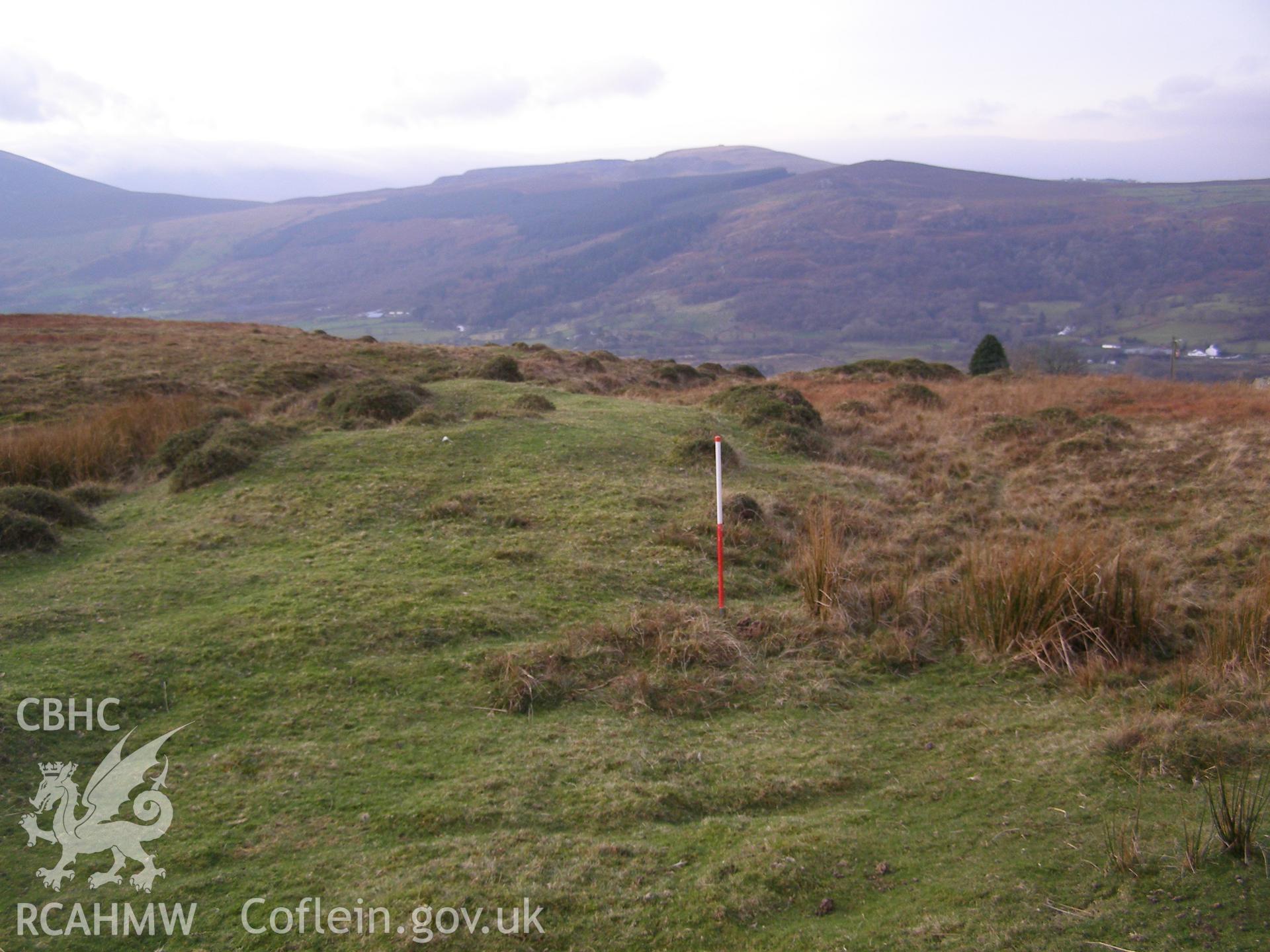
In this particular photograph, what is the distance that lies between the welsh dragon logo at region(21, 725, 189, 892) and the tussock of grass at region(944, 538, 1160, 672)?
20.6 feet

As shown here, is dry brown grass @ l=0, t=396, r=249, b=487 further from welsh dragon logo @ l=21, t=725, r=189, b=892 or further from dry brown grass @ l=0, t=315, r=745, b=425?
welsh dragon logo @ l=21, t=725, r=189, b=892

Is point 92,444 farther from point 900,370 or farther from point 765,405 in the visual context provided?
point 900,370

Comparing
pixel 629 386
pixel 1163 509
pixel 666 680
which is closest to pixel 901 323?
pixel 629 386

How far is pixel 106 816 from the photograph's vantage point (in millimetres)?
4781

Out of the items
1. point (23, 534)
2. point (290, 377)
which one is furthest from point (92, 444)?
point (290, 377)

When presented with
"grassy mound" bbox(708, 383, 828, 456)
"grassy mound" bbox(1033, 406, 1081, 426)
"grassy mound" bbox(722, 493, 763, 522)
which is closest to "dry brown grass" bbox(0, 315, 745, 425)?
"grassy mound" bbox(708, 383, 828, 456)

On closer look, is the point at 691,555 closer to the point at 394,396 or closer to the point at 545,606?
the point at 545,606

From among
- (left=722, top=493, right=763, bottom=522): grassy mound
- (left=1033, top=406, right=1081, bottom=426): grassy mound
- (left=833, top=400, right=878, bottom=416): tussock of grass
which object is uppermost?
(left=833, top=400, right=878, bottom=416): tussock of grass

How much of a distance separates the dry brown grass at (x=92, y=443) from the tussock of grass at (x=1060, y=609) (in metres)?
12.0

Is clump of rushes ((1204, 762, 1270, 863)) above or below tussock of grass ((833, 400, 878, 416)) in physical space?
below

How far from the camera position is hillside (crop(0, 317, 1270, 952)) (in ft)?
13.1

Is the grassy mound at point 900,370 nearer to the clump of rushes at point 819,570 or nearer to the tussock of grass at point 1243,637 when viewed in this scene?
the clump of rushes at point 819,570

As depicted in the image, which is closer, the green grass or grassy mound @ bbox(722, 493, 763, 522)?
the green grass

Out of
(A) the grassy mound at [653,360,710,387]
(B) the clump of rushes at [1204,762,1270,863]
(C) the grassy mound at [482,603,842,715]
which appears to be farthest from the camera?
(A) the grassy mound at [653,360,710,387]
